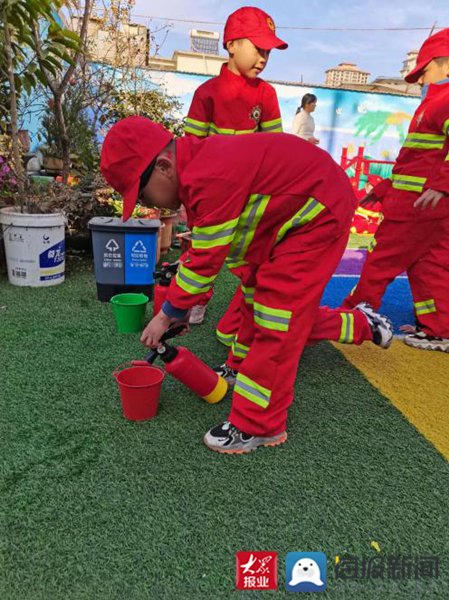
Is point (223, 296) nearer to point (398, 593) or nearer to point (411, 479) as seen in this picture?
point (411, 479)

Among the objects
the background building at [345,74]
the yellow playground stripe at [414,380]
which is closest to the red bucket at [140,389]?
the yellow playground stripe at [414,380]

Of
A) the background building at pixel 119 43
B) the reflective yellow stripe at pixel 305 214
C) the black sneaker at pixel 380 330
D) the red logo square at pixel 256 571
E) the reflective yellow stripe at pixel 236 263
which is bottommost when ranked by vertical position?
the red logo square at pixel 256 571

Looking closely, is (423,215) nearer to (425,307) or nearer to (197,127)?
(425,307)

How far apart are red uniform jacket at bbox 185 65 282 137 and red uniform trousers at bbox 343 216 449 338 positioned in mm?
1154

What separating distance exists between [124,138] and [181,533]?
1.37 meters

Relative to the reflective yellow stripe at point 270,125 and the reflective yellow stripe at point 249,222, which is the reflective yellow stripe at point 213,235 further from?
the reflective yellow stripe at point 270,125

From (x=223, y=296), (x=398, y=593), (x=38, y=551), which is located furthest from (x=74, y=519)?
(x=223, y=296)

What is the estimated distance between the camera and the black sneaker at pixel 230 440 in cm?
192

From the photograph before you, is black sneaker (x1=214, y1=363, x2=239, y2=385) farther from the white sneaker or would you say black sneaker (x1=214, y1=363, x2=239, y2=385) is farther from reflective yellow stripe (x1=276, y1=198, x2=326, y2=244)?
reflective yellow stripe (x1=276, y1=198, x2=326, y2=244)

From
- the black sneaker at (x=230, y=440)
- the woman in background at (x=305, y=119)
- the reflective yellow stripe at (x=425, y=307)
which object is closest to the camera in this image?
the black sneaker at (x=230, y=440)

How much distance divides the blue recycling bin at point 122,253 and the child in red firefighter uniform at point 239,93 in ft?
2.80

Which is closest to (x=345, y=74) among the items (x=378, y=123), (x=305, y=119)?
(x=378, y=123)

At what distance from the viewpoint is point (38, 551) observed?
1413 millimetres

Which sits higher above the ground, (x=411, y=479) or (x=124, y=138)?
(x=124, y=138)
